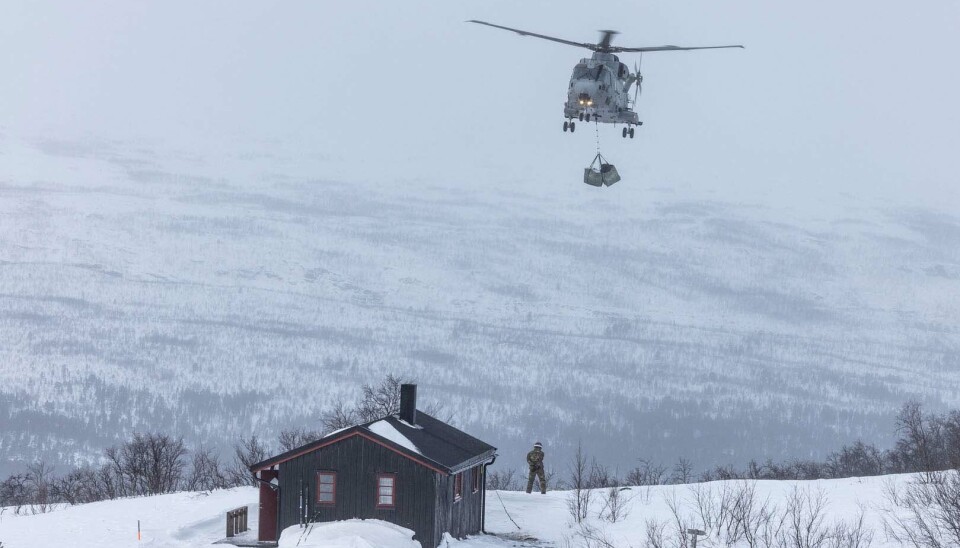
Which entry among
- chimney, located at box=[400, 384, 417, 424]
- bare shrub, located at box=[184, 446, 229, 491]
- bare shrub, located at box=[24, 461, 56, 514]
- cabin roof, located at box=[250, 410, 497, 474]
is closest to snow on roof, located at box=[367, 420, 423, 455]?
cabin roof, located at box=[250, 410, 497, 474]

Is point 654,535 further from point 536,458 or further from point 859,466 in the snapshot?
point 859,466

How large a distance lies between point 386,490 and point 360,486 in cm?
95

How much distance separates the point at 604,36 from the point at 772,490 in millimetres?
21081

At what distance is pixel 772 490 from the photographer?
5491cm

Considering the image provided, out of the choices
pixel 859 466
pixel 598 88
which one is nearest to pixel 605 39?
pixel 598 88

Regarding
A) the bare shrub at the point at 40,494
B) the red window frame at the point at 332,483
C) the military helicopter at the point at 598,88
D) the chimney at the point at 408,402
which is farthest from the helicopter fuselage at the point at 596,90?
the bare shrub at the point at 40,494

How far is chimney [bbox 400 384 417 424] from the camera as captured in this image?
162 ft

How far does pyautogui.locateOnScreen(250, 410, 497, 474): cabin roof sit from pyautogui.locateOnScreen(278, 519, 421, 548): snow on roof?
257cm

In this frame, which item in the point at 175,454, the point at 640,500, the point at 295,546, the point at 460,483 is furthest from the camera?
the point at 175,454

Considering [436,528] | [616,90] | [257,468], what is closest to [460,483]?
[436,528]

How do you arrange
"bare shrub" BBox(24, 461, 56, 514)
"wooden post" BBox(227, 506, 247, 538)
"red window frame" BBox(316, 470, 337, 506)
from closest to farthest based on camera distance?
1. "red window frame" BBox(316, 470, 337, 506)
2. "wooden post" BBox(227, 506, 247, 538)
3. "bare shrub" BBox(24, 461, 56, 514)

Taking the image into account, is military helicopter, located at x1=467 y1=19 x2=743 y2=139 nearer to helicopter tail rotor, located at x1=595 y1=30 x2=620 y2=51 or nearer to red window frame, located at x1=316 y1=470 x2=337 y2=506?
helicopter tail rotor, located at x1=595 y1=30 x2=620 y2=51

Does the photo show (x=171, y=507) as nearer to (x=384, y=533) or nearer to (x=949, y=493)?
(x=384, y=533)

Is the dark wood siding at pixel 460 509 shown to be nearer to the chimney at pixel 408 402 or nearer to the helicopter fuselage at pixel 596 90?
the chimney at pixel 408 402
